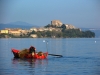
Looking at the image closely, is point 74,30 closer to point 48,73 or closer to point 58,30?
point 58,30

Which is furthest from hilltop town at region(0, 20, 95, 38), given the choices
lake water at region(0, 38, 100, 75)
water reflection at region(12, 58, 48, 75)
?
water reflection at region(12, 58, 48, 75)

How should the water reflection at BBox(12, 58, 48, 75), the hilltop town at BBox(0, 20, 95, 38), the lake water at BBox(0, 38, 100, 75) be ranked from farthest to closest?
the hilltop town at BBox(0, 20, 95, 38) → the water reflection at BBox(12, 58, 48, 75) → the lake water at BBox(0, 38, 100, 75)

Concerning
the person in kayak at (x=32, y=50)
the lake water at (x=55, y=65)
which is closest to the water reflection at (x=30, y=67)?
the lake water at (x=55, y=65)

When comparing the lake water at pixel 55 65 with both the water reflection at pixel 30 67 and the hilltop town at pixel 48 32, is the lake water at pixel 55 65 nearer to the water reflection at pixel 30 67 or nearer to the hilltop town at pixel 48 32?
the water reflection at pixel 30 67

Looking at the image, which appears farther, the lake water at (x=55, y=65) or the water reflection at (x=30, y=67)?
the water reflection at (x=30, y=67)

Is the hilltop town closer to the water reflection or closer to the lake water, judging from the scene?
the lake water

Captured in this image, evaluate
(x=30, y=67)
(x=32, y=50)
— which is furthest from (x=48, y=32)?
(x=30, y=67)

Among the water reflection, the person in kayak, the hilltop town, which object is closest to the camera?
the water reflection

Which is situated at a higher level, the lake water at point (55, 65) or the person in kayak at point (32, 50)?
the person in kayak at point (32, 50)

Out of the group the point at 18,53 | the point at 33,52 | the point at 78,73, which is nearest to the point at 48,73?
the point at 78,73

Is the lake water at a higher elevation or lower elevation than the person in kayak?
lower

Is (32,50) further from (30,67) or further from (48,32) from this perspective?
(48,32)

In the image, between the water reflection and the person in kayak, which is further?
the person in kayak

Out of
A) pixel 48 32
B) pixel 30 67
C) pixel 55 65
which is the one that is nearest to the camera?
pixel 30 67
